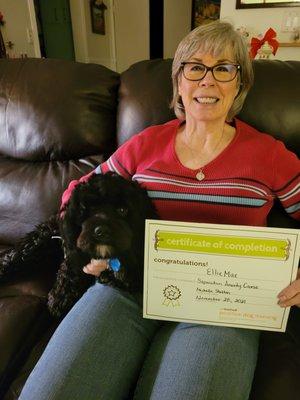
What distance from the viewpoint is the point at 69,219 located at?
0.85 m

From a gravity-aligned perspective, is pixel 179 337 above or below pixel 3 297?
above

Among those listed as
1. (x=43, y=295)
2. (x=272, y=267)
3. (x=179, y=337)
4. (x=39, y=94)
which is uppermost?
(x=39, y=94)

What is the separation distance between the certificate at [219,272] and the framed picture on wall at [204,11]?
367cm

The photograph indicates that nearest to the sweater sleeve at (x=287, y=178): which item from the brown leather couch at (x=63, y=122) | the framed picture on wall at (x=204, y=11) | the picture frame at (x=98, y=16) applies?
the brown leather couch at (x=63, y=122)

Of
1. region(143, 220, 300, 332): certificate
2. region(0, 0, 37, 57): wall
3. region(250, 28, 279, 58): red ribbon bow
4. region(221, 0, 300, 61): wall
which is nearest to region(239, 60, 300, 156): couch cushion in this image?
region(143, 220, 300, 332): certificate

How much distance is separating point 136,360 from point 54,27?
13.9ft

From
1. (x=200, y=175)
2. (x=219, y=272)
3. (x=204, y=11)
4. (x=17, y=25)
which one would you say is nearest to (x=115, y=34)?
(x=204, y=11)

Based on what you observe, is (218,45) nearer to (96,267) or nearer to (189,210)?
(189,210)

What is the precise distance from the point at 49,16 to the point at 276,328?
431cm

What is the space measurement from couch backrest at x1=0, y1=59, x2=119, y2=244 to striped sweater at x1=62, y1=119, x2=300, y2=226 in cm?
41

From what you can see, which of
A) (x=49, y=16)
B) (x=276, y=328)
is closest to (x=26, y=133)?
(x=276, y=328)

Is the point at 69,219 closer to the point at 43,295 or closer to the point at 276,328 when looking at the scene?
the point at 43,295

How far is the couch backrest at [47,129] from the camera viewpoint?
1289mm

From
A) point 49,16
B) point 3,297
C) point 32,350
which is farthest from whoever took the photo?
point 49,16
